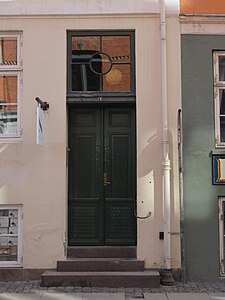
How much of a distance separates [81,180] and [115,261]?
1592 millimetres

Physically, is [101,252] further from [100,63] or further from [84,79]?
[100,63]

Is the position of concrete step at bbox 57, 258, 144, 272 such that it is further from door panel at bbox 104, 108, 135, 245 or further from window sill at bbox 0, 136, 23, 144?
window sill at bbox 0, 136, 23, 144

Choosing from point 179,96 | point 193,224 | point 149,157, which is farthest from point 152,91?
point 193,224

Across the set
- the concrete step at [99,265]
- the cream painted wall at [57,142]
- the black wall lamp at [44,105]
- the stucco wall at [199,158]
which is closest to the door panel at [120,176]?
the cream painted wall at [57,142]

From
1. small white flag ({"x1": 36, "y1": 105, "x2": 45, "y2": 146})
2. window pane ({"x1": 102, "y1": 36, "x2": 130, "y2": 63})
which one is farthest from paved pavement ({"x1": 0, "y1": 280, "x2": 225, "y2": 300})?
window pane ({"x1": 102, "y1": 36, "x2": 130, "y2": 63})

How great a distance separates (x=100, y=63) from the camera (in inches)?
327

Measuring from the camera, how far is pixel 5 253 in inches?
315

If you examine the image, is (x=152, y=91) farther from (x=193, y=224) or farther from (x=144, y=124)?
(x=193, y=224)

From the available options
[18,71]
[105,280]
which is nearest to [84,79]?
[18,71]

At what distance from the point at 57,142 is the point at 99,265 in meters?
2.24

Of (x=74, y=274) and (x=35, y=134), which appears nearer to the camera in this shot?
(x=74, y=274)

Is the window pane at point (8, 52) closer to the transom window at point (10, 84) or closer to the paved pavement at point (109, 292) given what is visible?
the transom window at point (10, 84)

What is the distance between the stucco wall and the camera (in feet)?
25.9

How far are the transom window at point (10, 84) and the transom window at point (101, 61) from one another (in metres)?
0.99
